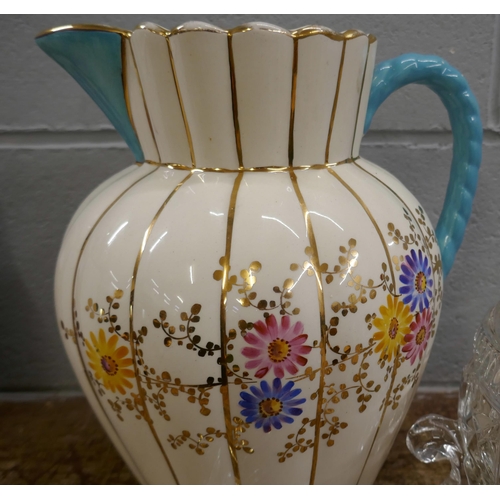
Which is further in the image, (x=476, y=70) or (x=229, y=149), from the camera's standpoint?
(x=476, y=70)

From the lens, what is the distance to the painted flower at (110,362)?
30cm

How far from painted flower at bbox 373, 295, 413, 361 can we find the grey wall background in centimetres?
25

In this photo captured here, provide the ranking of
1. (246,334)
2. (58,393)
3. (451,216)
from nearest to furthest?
(246,334)
(451,216)
(58,393)

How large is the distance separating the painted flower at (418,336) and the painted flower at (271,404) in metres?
0.08

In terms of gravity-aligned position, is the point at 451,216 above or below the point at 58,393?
above

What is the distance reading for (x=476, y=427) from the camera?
0.34 m

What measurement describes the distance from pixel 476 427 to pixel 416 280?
0.12m

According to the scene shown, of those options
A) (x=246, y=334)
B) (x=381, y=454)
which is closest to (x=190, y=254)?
(x=246, y=334)

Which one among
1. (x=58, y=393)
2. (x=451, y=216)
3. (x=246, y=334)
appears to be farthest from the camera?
(x=58, y=393)

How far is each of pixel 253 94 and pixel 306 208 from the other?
7 cm

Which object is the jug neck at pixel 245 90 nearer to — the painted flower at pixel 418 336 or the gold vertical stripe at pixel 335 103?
the gold vertical stripe at pixel 335 103

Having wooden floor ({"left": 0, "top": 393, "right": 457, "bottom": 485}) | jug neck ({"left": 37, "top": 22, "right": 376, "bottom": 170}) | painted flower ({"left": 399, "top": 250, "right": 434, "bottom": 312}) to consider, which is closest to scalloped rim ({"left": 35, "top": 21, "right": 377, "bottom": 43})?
jug neck ({"left": 37, "top": 22, "right": 376, "bottom": 170})

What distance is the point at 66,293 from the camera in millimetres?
321

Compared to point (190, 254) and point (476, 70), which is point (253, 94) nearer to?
point (190, 254)
